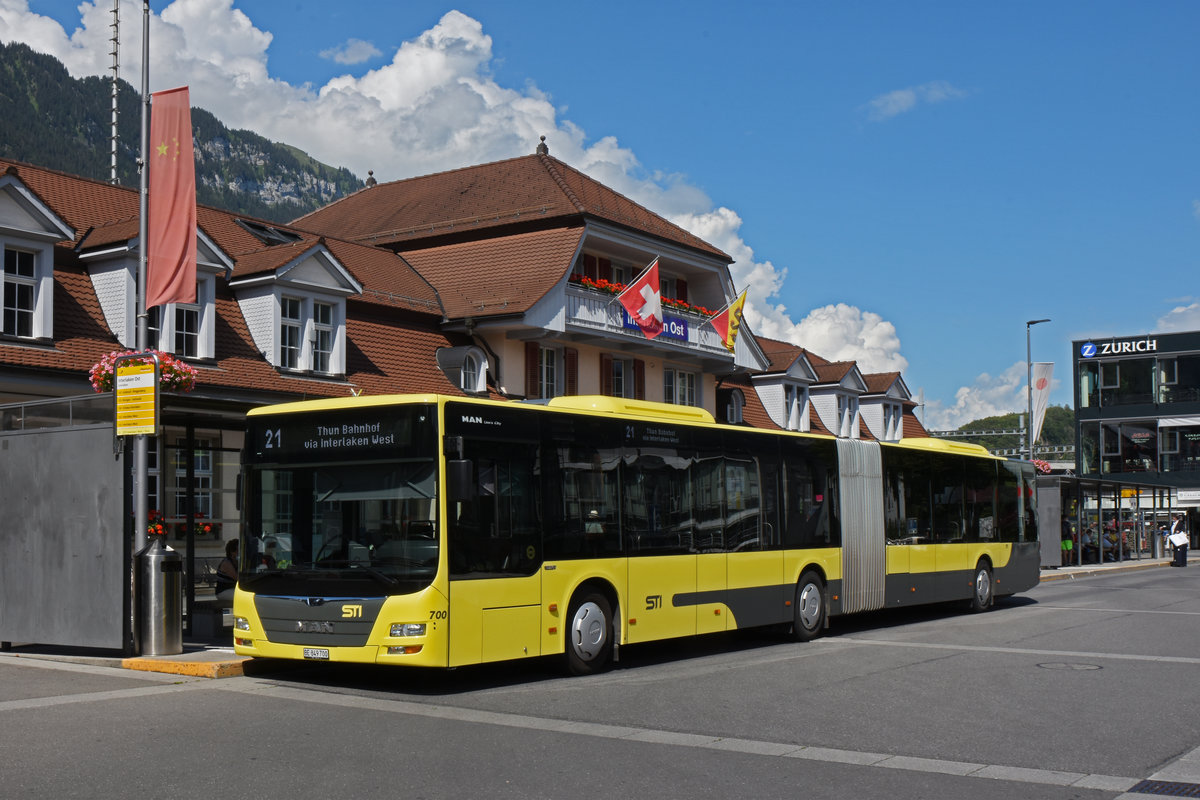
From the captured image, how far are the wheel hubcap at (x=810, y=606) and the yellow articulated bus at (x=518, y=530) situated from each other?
0.12ft

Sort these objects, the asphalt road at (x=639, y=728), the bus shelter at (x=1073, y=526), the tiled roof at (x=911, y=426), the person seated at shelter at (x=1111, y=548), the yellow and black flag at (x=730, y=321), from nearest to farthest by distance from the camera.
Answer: the asphalt road at (x=639, y=728) < the yellow and black flag at (x=730, y=321) < the bus shelter at (x=1073, y=526) < the person seated at shelter at (x=1111, y=548) < the tiled roof at (x=911, y=426)

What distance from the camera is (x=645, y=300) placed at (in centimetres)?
3488

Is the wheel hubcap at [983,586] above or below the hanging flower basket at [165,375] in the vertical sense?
below

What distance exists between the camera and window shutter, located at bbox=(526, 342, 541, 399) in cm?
3409

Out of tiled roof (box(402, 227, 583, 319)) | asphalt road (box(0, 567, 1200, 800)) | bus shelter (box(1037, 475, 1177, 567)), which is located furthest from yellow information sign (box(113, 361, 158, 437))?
bus shelter (box(1037, 475, 1177, 567))

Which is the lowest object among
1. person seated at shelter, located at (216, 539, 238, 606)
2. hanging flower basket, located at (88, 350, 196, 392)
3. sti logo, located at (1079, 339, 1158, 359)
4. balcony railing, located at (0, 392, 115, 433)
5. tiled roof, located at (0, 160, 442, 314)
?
person seated at shelter, located at (216, 539, 238, 606)

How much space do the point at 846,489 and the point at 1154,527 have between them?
127 feet

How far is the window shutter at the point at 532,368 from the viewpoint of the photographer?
34.1 metres

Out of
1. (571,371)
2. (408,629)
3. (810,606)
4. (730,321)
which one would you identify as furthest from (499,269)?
(408,629)

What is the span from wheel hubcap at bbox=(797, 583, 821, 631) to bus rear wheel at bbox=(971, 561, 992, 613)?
20.1 feet

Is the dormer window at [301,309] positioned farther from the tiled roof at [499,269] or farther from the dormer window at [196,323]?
the tiled roof at [499,269]

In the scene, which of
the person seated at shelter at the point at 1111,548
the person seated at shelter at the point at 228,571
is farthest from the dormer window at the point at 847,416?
the person seated at shelter at the point at 228,571

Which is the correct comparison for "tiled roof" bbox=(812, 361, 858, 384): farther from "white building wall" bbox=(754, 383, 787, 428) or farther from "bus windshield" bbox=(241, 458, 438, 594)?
"bus windshield" bbox=(241, 458, 438, 594)

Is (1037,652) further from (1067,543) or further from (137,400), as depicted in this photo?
(1067,543)
